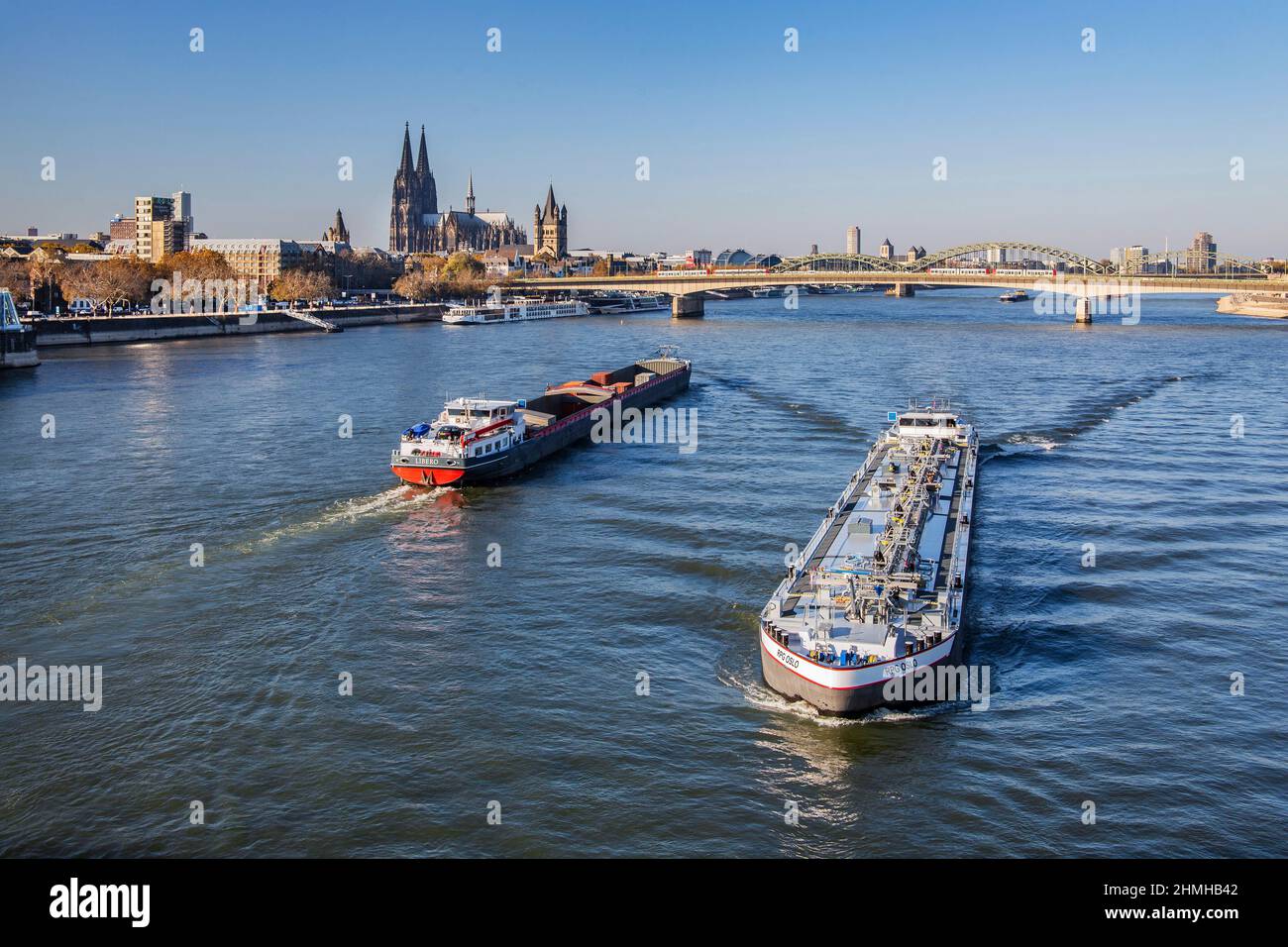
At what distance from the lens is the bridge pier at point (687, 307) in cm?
11312

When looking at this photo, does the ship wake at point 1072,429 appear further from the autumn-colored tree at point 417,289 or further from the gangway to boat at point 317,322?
the autumn-colored tree at point 417,289

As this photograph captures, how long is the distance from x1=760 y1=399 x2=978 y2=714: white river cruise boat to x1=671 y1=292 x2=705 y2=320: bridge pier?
88428 millimetres

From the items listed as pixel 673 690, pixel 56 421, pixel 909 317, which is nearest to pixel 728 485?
pixel 673 690

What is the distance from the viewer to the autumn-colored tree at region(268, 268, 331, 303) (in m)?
106

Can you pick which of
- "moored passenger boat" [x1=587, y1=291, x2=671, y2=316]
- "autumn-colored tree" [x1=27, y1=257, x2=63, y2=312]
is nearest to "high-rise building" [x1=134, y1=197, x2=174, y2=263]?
"moored passenger boat" [x1=587, y1=291, x2=671, y2=316]

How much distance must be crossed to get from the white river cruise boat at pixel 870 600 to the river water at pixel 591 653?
0.63 metres

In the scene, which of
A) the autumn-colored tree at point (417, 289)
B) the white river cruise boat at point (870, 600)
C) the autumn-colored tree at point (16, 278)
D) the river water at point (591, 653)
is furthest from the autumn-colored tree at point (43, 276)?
the white river cruise boat at point (870, 600)

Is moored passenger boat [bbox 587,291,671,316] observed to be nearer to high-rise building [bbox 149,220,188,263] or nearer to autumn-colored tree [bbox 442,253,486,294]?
autumn-colored tree [bbox 442,253,486,294]

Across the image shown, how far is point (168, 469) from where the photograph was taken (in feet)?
101

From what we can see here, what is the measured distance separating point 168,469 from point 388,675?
660 inches

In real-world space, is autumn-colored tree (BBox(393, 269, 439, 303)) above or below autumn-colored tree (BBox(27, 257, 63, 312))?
above

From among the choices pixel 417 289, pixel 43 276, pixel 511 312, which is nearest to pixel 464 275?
pixel 417 289

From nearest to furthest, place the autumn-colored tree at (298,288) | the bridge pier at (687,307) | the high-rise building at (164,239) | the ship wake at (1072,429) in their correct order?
the ship wake at (1072,429) → the autumn-colored tree at (298,288) → the bridge pier at (687,307) → the high-rise building at (164,239)

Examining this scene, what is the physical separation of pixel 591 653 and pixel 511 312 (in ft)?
311
